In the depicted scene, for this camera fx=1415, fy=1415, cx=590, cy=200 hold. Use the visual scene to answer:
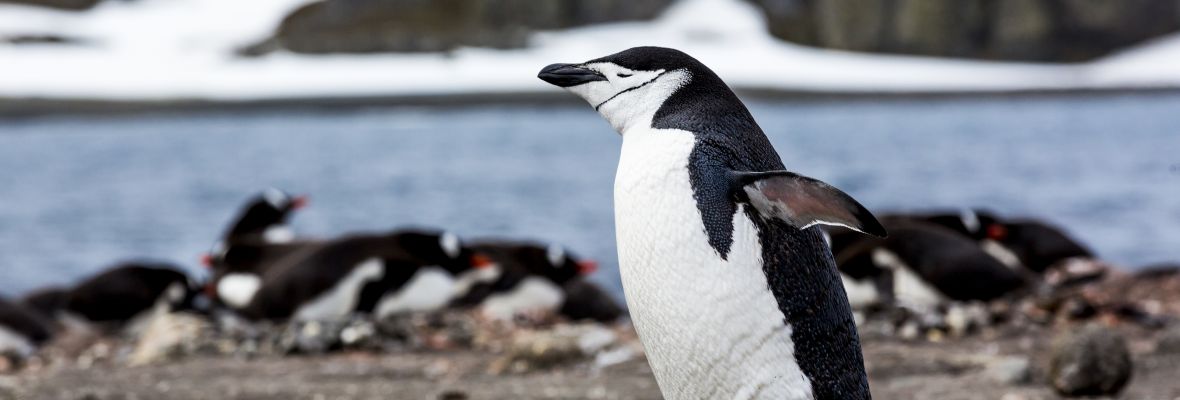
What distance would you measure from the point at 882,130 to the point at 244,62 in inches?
843

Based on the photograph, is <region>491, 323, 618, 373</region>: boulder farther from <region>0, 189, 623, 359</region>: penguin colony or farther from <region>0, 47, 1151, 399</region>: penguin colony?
<region>0, 47, 1151, 399</region>: penguin colony

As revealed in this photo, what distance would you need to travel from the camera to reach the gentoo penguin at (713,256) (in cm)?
223

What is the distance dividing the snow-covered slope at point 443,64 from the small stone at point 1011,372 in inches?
1154

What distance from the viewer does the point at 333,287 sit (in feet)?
18.1

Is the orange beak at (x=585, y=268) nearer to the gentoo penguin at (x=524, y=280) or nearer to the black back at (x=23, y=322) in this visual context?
the gentoo penguin at (x=524, y=280)

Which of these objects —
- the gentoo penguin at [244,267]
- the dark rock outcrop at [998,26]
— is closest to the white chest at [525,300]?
the gentoo penguin at [244,267]

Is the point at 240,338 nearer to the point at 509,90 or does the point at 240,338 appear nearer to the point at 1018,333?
the point at 1018,333

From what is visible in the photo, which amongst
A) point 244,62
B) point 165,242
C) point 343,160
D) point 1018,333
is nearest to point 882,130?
point 343,160

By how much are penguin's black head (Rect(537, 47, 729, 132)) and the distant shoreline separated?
29478mm

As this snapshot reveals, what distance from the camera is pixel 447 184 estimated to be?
15.2 meters

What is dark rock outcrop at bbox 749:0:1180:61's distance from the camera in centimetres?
3809

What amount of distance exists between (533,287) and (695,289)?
3.61 meters

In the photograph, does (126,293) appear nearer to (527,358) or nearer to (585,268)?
(585,268)

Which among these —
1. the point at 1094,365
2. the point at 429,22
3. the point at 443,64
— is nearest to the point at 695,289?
the point at 1094,365
